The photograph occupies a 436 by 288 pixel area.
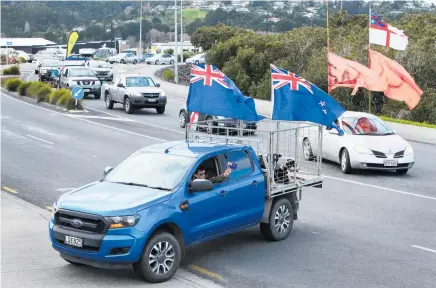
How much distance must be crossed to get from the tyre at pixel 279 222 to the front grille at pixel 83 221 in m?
3.35

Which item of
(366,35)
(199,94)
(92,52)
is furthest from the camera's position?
(92,52)

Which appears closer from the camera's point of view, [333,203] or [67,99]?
[333,203]

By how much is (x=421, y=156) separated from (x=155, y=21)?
146604 millimetres

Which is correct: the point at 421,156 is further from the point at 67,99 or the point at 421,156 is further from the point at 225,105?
the point at 67,99

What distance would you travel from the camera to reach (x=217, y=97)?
43.1 feet

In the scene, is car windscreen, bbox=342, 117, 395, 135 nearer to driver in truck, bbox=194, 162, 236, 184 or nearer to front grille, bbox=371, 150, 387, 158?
front grille, bbox=371, 150, 387, 158

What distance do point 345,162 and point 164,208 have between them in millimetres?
9953

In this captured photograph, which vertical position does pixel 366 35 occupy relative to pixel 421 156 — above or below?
above

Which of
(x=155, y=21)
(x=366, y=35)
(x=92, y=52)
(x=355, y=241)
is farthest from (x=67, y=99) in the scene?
(x=155, y=21)

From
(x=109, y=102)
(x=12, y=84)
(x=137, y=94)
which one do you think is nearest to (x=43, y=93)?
(x=109, y=102)

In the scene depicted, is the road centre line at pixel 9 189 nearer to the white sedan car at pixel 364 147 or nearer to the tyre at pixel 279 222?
the white sedan car at pixel 364 147

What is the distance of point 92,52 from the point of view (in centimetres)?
10631

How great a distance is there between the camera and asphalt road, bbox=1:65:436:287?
35.5 ft

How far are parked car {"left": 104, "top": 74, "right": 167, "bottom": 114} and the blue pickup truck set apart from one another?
2198 centimetres
